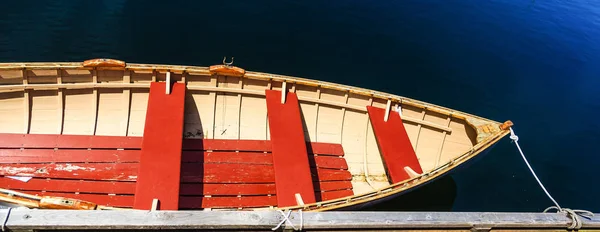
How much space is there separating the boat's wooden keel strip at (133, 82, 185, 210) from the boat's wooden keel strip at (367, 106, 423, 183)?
5163 mm

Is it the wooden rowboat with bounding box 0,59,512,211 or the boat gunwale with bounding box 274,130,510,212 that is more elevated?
the wooden rowboat with bounding box 0,59,512,211

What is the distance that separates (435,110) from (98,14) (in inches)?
606

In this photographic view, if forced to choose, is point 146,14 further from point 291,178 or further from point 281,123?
point 291,178

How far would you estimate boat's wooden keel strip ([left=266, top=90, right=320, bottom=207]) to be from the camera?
945 centimetres

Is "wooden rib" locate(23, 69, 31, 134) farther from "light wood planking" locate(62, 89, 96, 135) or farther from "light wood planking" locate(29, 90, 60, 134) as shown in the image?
"light wood planking" locate(62, 89, 96, 135)

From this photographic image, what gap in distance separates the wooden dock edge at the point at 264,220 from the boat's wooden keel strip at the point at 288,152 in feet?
9.64

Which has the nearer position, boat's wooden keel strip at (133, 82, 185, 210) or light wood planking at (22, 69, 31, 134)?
boat's wooden keel strip at (133, 82, 185, 210)

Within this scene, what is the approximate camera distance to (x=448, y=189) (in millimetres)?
13289

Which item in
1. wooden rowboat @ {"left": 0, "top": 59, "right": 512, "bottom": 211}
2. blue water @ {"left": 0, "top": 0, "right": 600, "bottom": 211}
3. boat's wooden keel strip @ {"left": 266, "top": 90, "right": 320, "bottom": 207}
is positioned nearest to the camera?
boat's wooden keel strip @ {"left": 266, "top": 90, "right": 320, "bottom": 207}

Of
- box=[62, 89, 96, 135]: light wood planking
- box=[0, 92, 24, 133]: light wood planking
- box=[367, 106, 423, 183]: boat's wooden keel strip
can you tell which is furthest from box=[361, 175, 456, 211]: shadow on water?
box=[0, 92, 24, 133]: light wood planking

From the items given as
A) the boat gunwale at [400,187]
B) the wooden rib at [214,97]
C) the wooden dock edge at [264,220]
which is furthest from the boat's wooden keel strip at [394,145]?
the wooden rib at [214,97]

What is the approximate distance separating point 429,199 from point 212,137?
6769mm

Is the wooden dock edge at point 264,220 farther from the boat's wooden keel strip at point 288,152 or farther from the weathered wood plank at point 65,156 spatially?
the weathered wood plank at point 65,156

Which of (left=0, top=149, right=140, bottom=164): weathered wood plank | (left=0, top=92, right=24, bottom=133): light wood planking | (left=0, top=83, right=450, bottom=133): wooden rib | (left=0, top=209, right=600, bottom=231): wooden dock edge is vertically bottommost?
(left=0, top=209, right=600, bottom=231): wooden dock edge
